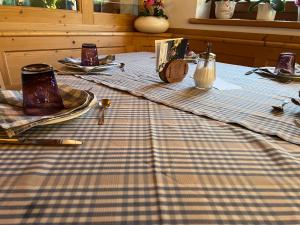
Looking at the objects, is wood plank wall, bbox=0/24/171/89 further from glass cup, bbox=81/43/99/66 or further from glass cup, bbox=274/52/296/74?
glass cup, bbox=274/52/296/74

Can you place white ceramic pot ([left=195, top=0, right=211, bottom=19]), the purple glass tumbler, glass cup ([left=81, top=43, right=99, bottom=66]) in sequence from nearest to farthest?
the purple glass tumbler < glass cup ([left=81, top=43, right=99, bottom=66]) < white ceramic pot ([left=195, top=0, right=211, bottom=19])

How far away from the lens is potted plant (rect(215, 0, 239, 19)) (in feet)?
7.67

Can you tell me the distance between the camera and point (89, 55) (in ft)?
3.47

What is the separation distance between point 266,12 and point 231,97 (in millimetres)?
1715

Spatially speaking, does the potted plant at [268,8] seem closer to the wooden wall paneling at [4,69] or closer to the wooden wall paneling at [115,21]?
the wooden wall paneling at [115,21]

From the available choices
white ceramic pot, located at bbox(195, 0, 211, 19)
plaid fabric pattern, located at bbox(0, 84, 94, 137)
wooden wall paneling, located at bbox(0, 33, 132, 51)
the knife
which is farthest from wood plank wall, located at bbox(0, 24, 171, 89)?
the knife

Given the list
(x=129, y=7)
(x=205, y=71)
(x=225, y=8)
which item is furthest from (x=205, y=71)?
(x=129, y=7)

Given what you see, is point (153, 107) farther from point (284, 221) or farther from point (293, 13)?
point (293, 13)

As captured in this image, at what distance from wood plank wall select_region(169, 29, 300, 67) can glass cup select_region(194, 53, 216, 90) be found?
1.45 metres

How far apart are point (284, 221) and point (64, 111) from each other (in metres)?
0.46

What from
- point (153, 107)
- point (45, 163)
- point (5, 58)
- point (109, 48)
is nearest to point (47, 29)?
point (5, 58)

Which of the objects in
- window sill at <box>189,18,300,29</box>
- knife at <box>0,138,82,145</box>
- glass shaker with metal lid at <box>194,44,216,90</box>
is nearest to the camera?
knife at <box>0,138,82,145</box>

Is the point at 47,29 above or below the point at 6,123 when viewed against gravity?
above

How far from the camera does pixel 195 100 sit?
2.43 ft
